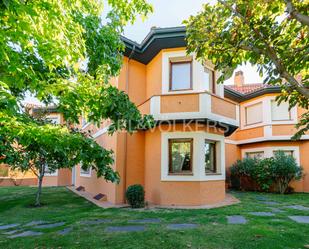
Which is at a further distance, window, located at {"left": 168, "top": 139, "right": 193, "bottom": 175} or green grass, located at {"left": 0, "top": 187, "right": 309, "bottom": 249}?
window, located at {"left": 168, "top": 139, "right": 193, "bottom": 175}

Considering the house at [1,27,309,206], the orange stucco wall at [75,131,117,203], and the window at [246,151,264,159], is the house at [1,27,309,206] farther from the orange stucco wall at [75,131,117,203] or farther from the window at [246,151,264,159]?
the window at [246,151,264,159]

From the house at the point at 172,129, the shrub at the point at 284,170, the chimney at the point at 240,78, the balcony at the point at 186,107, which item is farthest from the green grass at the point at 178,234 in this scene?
the chimney at the point at 240,78

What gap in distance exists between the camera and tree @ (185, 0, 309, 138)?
494cm

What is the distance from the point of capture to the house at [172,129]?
38.7ft

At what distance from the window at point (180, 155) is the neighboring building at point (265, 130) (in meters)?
8.67

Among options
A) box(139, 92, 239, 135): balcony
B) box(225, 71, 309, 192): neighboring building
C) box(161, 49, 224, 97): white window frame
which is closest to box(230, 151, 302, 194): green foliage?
box(225, 71, 309, 192): neighboring building

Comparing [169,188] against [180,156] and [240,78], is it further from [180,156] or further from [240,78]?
[240,78]

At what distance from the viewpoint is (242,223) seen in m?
8.01

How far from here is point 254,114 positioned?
20516mm

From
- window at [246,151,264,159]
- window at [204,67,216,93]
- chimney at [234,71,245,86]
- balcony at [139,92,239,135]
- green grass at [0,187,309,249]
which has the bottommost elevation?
green grass at [0,187,309,249]

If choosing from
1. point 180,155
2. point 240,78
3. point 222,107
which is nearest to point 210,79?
point 222,107

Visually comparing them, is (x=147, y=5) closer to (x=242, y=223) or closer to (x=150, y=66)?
(x=242, y=223)

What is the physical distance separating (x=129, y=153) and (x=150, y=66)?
4996mm

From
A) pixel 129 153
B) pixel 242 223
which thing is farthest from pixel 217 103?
pixel 242 223
